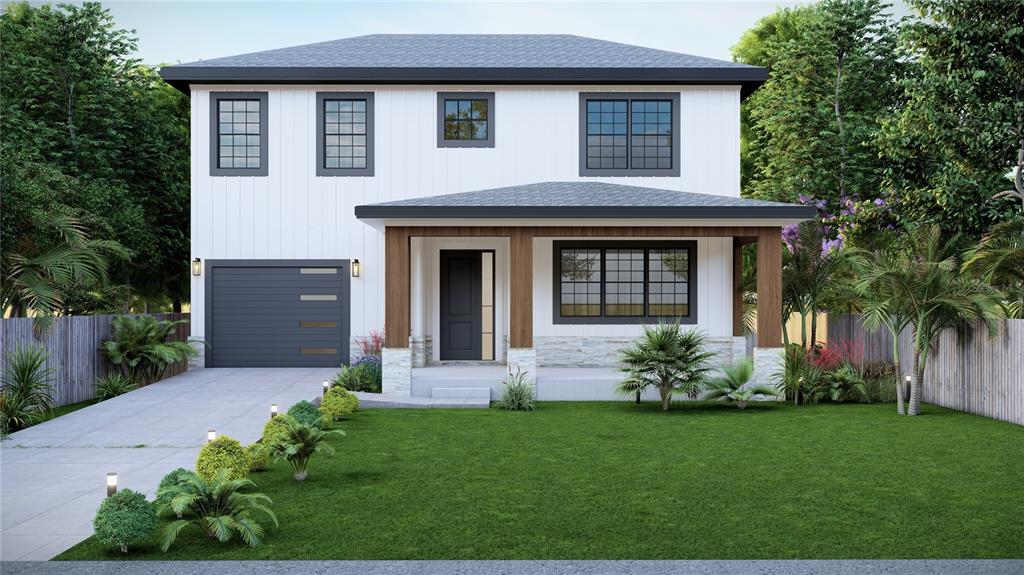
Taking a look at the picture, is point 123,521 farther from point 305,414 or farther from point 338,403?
point 338,403

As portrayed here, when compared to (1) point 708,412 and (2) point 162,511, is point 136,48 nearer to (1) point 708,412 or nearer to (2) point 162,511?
(1) point 708,412

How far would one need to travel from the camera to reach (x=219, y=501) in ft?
21.8

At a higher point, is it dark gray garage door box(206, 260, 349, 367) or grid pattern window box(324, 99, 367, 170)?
grid pattern window box(324, 99, 367, 170)

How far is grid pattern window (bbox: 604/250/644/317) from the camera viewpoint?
17859mm

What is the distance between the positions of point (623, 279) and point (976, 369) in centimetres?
686

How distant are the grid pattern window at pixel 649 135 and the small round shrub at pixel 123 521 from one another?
14.5 m

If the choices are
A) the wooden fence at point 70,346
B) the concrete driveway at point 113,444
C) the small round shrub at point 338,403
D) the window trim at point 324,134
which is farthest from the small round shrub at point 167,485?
the window trim at point 324,134

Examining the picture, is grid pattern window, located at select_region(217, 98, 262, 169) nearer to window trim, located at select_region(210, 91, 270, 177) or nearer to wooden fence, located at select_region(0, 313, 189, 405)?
window trim, located at select_region(210, 91, 270, 177)

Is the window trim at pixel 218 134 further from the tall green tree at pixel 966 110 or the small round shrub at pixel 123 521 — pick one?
the tall green tree at pixel 966 110

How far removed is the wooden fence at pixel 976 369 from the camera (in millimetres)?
12633

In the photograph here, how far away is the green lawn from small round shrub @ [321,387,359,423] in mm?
557

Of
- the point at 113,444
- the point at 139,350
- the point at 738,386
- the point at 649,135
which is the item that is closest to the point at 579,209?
the point at 738,386

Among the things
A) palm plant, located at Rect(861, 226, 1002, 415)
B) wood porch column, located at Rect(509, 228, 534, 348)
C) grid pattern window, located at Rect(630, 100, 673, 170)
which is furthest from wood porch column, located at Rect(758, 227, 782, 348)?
wood porch column, located at Rect(509, 228, 534, 348)

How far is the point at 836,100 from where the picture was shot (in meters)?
25.9
